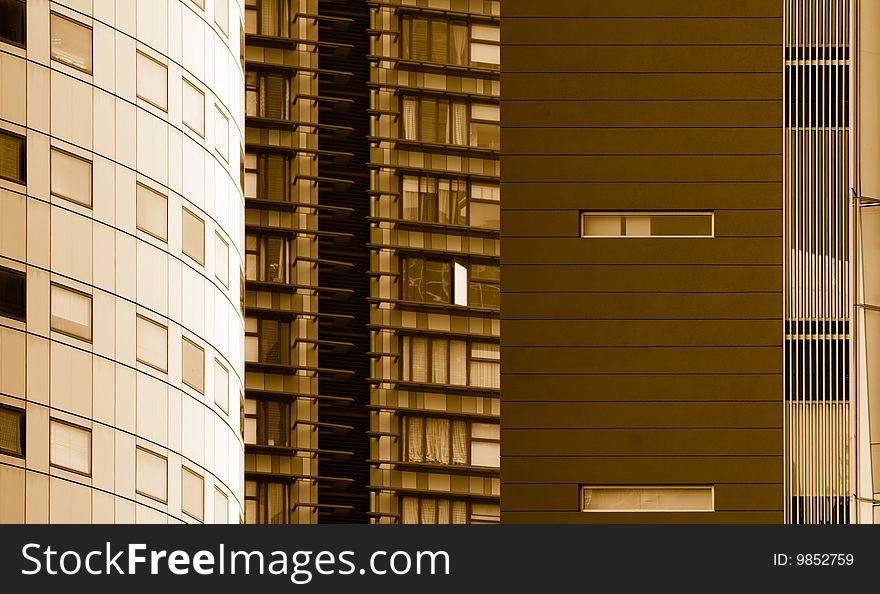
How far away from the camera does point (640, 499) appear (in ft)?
146

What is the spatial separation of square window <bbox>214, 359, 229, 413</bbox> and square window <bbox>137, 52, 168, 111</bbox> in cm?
605

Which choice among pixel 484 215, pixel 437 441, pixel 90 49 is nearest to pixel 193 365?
pixel 90 49

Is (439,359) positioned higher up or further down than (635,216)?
further down

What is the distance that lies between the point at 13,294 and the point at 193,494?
20.2 feet

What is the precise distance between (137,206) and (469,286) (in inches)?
1014

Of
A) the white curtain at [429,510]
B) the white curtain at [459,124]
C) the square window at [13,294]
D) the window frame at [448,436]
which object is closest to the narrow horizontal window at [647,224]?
the square window at [13,294]

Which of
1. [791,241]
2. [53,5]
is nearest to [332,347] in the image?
[791,241]

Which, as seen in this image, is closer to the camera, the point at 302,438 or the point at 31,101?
the point at 31,101

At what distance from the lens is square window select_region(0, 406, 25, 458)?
38406 mm

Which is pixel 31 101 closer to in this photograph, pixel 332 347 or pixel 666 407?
pixel 666 407

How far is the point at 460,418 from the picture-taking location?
6525 cm

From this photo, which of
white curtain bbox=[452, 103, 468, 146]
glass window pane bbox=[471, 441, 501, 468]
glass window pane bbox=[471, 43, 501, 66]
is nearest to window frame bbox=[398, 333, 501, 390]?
glass window pane bbox=[471, 441, 501, 468]

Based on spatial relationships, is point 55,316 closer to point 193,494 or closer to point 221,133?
point 193,494

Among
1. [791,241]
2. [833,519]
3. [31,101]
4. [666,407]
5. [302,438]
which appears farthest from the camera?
[302,438]
